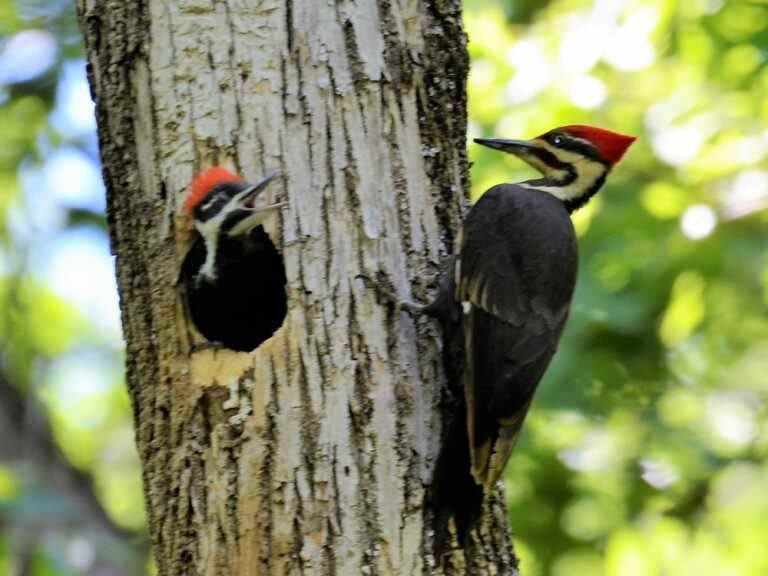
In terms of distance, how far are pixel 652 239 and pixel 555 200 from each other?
5.65ft

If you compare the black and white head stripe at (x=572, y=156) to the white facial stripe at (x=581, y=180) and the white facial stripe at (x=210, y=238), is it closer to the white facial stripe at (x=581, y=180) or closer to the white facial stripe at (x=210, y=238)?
the white facial stripe at (x=581, y=180)

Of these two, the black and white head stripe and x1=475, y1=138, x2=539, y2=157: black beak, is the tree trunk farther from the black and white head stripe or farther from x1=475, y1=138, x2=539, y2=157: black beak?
the black and white head stripe

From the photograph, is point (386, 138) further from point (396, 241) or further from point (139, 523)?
point (139, 523)

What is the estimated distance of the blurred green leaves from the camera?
4992 millimetres

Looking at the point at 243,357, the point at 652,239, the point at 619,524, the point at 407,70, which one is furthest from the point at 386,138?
the point at 619,524

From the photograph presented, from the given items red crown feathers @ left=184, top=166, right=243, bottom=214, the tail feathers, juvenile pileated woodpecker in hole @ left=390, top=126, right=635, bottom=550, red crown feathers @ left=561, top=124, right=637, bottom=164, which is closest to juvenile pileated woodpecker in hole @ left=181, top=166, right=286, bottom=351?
red crown feathers @ left=184, top=166, right=243, bottom=214

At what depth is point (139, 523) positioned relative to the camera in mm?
7918

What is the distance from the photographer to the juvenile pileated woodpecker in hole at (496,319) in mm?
2867

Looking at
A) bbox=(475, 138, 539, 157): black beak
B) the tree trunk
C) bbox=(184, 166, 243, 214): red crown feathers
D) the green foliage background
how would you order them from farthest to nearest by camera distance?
the green foliage background → bbox=(475, 138, 539, 157): black beak → bbox=(184, 166, 243, 214): red crown feathers → the tree trunk

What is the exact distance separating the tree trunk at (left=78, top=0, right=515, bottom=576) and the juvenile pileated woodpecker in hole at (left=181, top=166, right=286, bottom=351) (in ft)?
0.21

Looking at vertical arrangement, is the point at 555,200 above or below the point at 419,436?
above

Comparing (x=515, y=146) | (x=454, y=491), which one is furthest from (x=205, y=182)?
(x=515, y=146)

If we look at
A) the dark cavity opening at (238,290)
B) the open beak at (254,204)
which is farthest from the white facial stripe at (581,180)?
the open beak at (254,204)

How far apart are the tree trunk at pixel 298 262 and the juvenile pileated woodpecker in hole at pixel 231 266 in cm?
6
